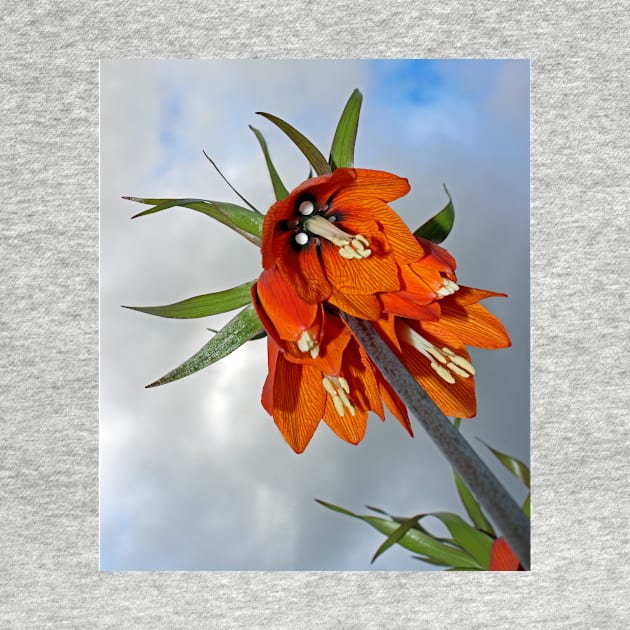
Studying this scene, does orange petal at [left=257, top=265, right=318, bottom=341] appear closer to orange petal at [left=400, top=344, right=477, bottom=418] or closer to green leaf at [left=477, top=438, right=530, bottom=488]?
orange petal at [left=400, top=344, right=477, bottom=418]

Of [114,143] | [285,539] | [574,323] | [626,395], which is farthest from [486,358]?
[114,143]

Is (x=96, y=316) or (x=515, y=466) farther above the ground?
(x=96, y=316)

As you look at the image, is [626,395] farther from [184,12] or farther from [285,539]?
[184,12]

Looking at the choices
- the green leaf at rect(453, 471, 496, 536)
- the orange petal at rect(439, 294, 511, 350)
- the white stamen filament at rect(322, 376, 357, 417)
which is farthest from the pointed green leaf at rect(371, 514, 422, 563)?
the orange petal at rect(439, 294, 511, 350)

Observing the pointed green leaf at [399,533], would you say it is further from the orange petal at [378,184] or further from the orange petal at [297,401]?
the orange petal at [378,184]

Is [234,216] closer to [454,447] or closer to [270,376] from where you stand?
[270,376]

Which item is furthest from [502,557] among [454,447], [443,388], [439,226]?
[439,226]
